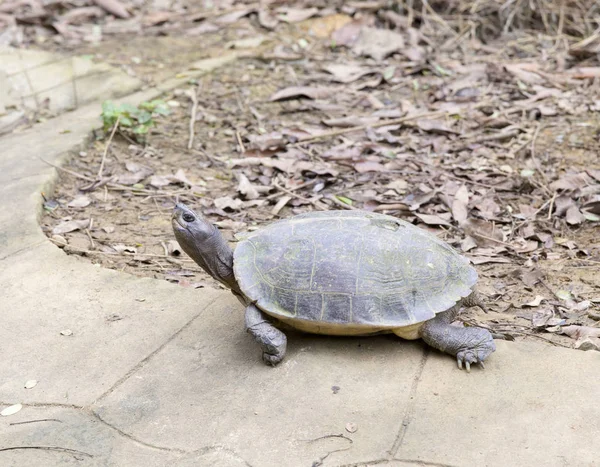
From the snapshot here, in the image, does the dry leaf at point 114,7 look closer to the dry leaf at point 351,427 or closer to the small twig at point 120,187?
the small twig at point 120,187

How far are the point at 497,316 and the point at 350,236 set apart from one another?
3.57 ft

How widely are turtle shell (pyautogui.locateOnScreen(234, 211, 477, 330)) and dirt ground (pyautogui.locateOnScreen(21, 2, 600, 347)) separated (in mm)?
558

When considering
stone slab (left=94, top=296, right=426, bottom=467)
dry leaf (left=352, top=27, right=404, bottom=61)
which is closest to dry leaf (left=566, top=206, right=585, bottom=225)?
stone slab (left=94, top=296, right=426, bottom=467)

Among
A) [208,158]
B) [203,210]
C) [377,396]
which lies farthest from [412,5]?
[377,396]

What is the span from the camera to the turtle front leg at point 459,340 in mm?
3447

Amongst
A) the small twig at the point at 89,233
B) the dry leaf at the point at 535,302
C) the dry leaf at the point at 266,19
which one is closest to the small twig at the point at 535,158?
the dry leaf at the point at 535,302

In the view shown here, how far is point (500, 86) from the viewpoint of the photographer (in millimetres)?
7688

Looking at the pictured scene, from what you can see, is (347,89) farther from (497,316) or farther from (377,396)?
(377,396)

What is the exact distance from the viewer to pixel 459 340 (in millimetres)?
3484

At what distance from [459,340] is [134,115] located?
14.6 ft

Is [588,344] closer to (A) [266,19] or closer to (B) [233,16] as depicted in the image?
(A) [266,19]

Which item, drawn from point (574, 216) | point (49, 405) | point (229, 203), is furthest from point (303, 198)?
point (49, 405)

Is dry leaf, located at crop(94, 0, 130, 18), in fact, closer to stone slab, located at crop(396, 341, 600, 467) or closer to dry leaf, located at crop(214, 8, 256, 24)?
dry leaf, located at crop(214, 8, 256, 24)

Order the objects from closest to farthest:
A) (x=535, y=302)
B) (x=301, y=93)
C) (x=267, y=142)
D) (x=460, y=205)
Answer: (x=535, y=302)
(x=460, y=205)
(x=267, y=142)
(x=301, y=93)
